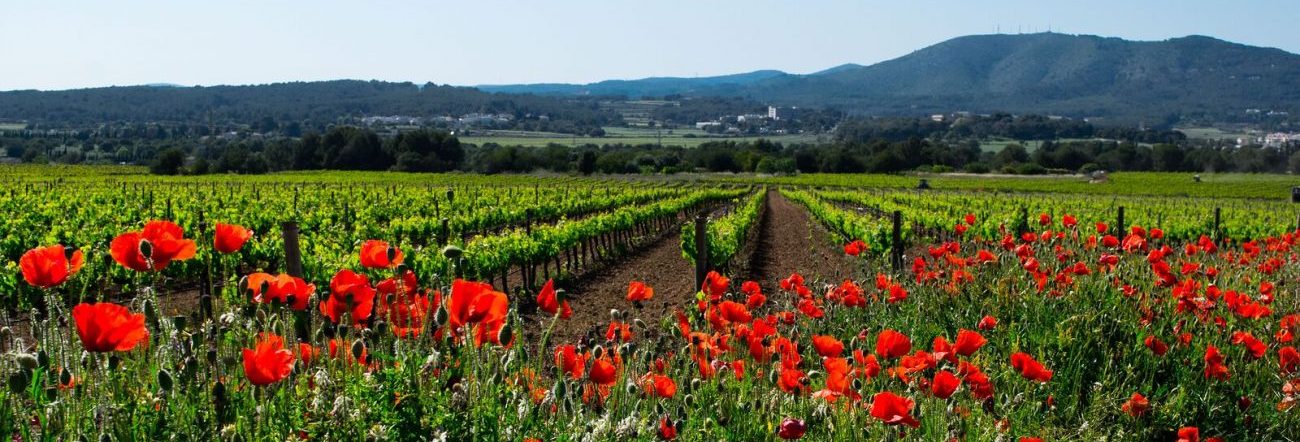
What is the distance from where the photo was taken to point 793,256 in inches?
587

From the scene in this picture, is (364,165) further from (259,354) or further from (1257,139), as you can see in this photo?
(1257,139)

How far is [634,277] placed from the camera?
39.6 feet

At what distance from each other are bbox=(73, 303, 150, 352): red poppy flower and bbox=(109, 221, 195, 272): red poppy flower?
37 centimetres

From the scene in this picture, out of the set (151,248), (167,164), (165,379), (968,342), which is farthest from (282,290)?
(167,164)

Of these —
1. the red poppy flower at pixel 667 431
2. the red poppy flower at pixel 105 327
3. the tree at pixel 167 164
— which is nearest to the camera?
the red poppy flower at pixel 105 327

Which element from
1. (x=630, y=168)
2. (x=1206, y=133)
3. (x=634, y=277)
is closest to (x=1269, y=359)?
(x=634, y=277)

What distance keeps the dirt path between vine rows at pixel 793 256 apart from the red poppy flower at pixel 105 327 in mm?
→ 5462

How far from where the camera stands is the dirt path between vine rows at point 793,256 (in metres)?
11.1

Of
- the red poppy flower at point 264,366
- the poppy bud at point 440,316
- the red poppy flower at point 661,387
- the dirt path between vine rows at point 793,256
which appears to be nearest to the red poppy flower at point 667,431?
the red poppy flower at point 661,387

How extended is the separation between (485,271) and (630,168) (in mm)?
70976

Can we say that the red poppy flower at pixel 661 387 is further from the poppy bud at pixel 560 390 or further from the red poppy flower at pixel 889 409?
the red poppy flower at pixel 889 409

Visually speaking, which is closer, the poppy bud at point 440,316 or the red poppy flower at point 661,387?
the poppy bud at point 440,316

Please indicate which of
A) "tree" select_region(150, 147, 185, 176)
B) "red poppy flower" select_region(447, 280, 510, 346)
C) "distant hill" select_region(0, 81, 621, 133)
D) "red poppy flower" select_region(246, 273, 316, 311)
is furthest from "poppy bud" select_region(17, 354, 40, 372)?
"distant hill" select_region(0, 81, 621, 133)

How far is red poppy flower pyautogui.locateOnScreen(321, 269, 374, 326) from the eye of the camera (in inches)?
86.4
